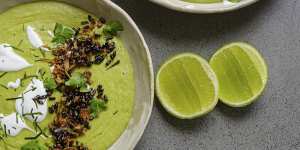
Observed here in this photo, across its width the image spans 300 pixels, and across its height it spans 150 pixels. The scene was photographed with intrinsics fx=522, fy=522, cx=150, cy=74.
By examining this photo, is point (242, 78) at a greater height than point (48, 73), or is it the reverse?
point (48, 73)

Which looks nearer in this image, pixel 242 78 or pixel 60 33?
pixel 60 33

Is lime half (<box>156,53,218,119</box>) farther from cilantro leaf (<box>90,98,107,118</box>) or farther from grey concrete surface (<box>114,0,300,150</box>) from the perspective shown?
cilantro leaf (<box>90,98,107,118</box>)

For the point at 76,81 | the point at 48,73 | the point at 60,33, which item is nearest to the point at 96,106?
the point at 76,81

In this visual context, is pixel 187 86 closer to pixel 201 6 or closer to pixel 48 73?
pixel 201 6

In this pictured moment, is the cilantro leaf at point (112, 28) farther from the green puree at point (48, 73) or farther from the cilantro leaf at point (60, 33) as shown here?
the cilantro leaf at point (60, 33)

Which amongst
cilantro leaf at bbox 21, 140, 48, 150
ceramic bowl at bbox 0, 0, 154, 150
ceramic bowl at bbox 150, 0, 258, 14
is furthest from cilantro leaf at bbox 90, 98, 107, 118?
ceramic bowl at bbox 150, 0, 258, 14
